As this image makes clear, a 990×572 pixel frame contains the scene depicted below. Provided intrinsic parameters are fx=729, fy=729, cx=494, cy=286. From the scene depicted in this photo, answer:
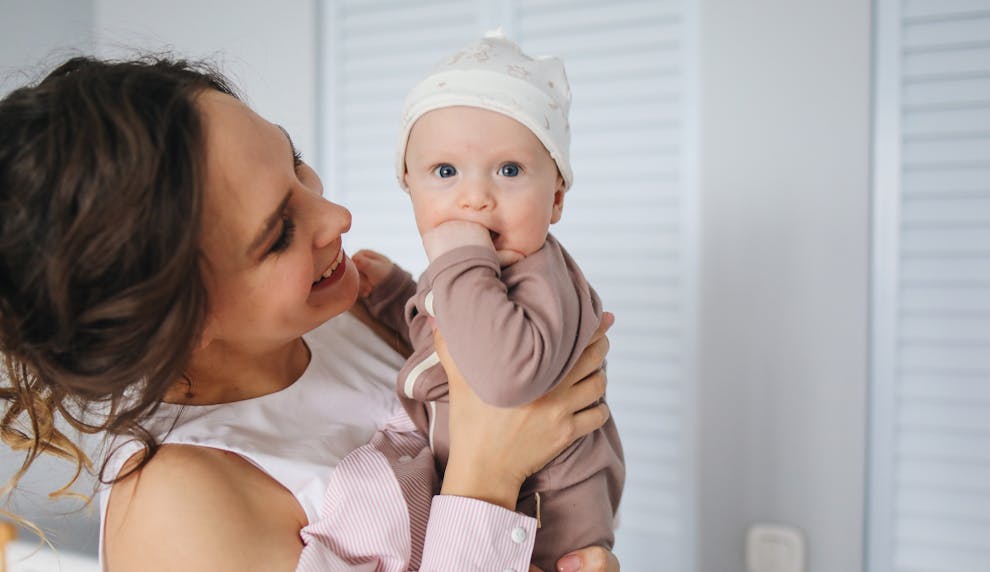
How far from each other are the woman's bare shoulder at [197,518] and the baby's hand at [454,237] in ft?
1.22

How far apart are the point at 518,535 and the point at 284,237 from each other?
495mm

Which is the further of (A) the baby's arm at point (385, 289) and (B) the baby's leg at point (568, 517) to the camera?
(A) the baby's arm at point (385, 289)

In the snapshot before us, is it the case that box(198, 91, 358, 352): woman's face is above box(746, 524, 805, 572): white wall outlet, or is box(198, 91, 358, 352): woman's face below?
above

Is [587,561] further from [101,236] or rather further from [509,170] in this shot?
[101,236]

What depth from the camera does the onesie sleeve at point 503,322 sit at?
2.82 ft

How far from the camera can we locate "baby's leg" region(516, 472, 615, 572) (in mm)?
1052

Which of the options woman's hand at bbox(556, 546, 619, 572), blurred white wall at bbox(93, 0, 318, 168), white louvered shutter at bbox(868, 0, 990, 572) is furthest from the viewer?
blurred white wall at bbox(93, 0, 318, 168)

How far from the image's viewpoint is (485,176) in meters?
0.97

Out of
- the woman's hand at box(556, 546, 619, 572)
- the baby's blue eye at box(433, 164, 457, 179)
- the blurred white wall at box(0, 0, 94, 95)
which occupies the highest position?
the blurred white wall at box(0, 0, 94, 95)

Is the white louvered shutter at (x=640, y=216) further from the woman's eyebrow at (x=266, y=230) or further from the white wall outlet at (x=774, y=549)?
the woman's eyebrow at (x=266, y=230)

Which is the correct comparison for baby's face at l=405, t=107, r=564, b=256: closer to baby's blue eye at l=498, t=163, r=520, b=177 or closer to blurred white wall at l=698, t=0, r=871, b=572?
baby's blue eye at l=498, t=163, r=520, b=177

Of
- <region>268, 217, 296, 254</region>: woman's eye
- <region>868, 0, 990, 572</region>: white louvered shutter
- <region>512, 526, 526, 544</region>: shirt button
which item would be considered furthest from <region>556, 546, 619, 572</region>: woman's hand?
<region>868, 0, 990, 572</region>: white louvered shutter

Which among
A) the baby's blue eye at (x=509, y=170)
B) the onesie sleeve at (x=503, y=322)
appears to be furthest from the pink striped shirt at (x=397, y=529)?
the baby's blue eye at (x=509, y=170)

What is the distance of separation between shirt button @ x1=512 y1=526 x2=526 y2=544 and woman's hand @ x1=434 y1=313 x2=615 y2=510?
4cm
